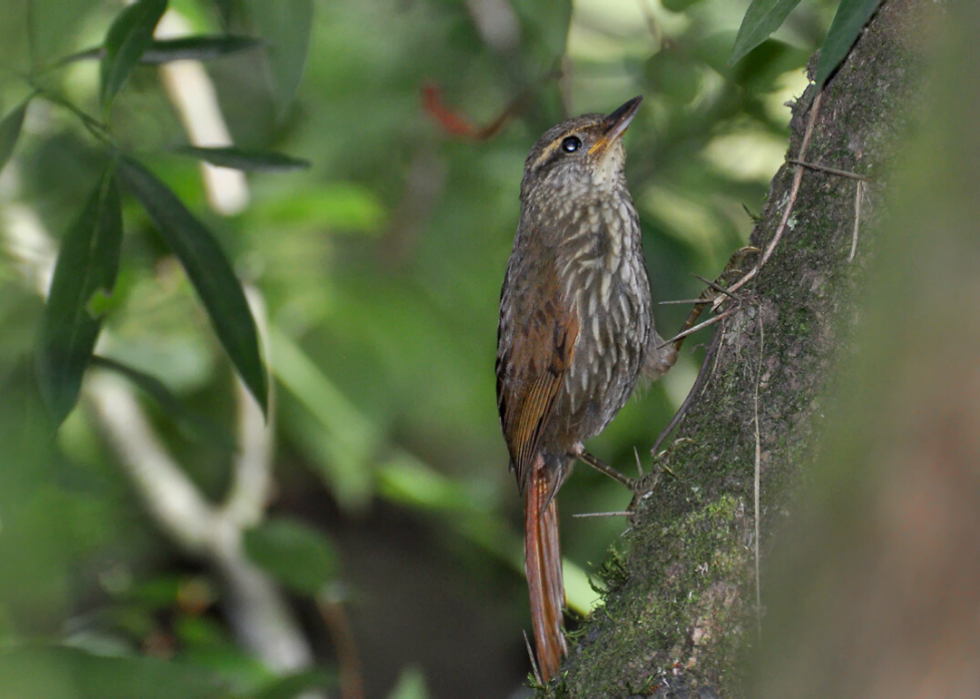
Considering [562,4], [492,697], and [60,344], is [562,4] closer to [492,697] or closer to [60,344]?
[60,344]

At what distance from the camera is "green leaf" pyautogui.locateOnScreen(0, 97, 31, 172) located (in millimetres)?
1934

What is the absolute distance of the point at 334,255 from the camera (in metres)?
4.61

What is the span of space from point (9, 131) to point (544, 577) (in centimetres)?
167

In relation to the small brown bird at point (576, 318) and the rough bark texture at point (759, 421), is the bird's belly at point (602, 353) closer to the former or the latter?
the small brown bird at point (576, 318)

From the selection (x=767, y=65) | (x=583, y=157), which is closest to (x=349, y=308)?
(x=583, y=157)

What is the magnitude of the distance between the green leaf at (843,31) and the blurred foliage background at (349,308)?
3.91 ft

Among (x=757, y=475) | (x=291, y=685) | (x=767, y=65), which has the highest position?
(x=767, y=65)

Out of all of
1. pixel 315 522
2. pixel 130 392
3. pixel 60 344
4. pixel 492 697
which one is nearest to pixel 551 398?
pixel 60 344

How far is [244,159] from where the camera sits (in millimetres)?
2234

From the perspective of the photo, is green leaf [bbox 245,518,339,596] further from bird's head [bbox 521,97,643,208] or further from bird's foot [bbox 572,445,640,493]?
bird's head [bbox 521,97,643,208]

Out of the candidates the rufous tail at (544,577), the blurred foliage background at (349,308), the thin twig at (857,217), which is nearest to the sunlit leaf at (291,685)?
the blurred foliage background at (349,308)

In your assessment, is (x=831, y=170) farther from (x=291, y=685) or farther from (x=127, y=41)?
(x=291, y=685)

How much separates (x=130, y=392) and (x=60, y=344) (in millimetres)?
→ 2059

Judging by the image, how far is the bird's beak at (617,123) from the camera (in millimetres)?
2750
